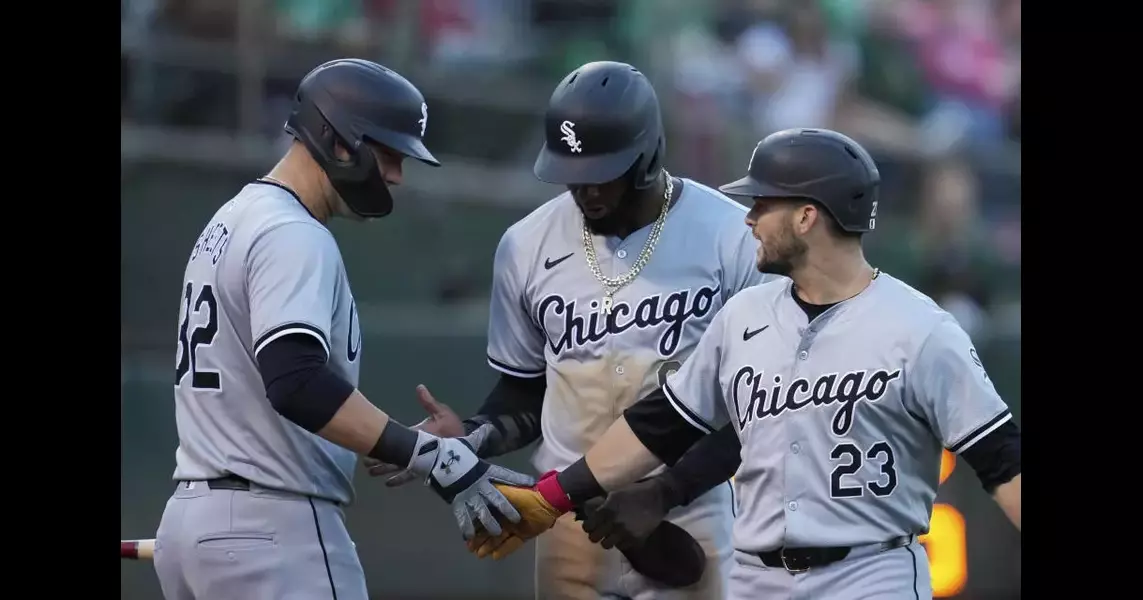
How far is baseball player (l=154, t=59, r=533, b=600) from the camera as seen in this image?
3820 mm

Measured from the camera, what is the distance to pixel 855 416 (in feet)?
12.4

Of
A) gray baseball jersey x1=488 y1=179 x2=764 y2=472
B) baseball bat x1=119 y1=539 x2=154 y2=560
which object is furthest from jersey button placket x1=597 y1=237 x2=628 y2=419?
baseball bat x1=119 y1=539 x2=154 y2=560

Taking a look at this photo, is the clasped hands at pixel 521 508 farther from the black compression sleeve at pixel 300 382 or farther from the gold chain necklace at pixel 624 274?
the gold chain necklace at pixel 624 274

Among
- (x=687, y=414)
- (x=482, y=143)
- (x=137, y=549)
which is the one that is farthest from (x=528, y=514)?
(x=482, y=143)

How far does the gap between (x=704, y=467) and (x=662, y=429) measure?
219 mm

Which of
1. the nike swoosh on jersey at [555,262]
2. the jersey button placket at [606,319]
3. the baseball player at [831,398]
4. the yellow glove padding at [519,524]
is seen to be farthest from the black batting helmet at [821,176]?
the yellow glove padding at [519,524]

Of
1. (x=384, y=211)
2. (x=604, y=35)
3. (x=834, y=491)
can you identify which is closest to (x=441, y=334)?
(x=604, y=35)

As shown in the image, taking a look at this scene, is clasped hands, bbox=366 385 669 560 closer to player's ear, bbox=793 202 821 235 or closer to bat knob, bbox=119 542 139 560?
player's ear, bbox=793 202 821 235

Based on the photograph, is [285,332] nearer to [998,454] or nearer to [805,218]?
[805,218]

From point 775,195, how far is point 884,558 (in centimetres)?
96

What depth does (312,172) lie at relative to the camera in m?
4.13

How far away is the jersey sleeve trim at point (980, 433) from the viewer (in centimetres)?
367

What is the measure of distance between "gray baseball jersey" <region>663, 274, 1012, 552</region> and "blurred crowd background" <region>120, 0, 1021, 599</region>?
148 inches
